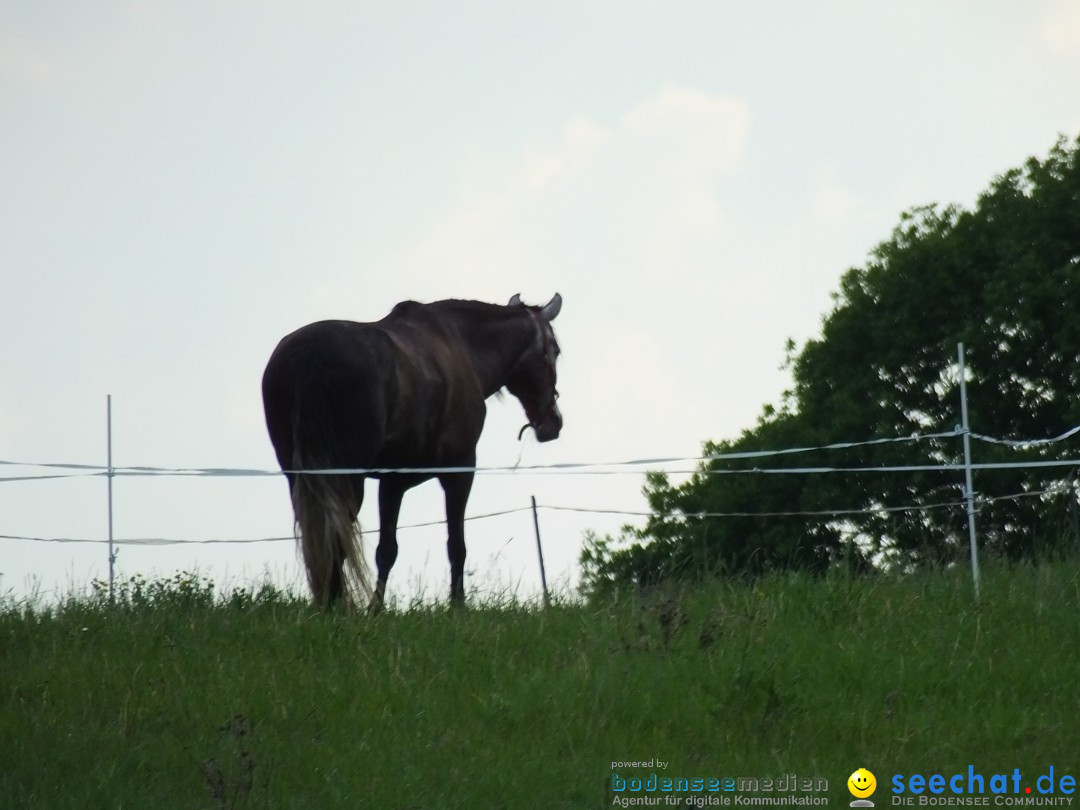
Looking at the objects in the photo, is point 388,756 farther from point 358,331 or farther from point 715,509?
point 715,509

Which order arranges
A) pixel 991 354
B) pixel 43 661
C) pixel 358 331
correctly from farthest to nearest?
pixel 991 354 → pixel 358 331 → pixel 43 661

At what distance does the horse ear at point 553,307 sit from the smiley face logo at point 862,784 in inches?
267

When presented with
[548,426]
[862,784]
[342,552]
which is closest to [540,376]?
[548,426]

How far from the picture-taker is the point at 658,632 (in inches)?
289

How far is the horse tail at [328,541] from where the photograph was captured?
832cm

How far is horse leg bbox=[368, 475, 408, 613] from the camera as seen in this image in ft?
31.6

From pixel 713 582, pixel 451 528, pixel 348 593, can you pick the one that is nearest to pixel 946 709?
pixel 713 582

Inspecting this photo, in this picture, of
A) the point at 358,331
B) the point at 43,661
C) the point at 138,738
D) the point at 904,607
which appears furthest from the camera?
the point at 358,331

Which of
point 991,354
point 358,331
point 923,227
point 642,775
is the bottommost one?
point 642,775

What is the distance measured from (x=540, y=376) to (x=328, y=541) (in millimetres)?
3614

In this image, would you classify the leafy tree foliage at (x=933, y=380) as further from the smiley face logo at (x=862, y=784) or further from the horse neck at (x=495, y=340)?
the smiley face logo at (x=862, y=784)

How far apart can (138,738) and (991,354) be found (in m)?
19.2

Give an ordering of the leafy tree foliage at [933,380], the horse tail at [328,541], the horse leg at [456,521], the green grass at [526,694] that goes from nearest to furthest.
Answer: the green grass at [526,694], the horse tail at [328,541], the horse leg at [456,521], the leafy tree foliage at [933,380]

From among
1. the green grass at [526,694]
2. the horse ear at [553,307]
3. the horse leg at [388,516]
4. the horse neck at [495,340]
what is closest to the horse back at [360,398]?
the horse leg at [388,516]
